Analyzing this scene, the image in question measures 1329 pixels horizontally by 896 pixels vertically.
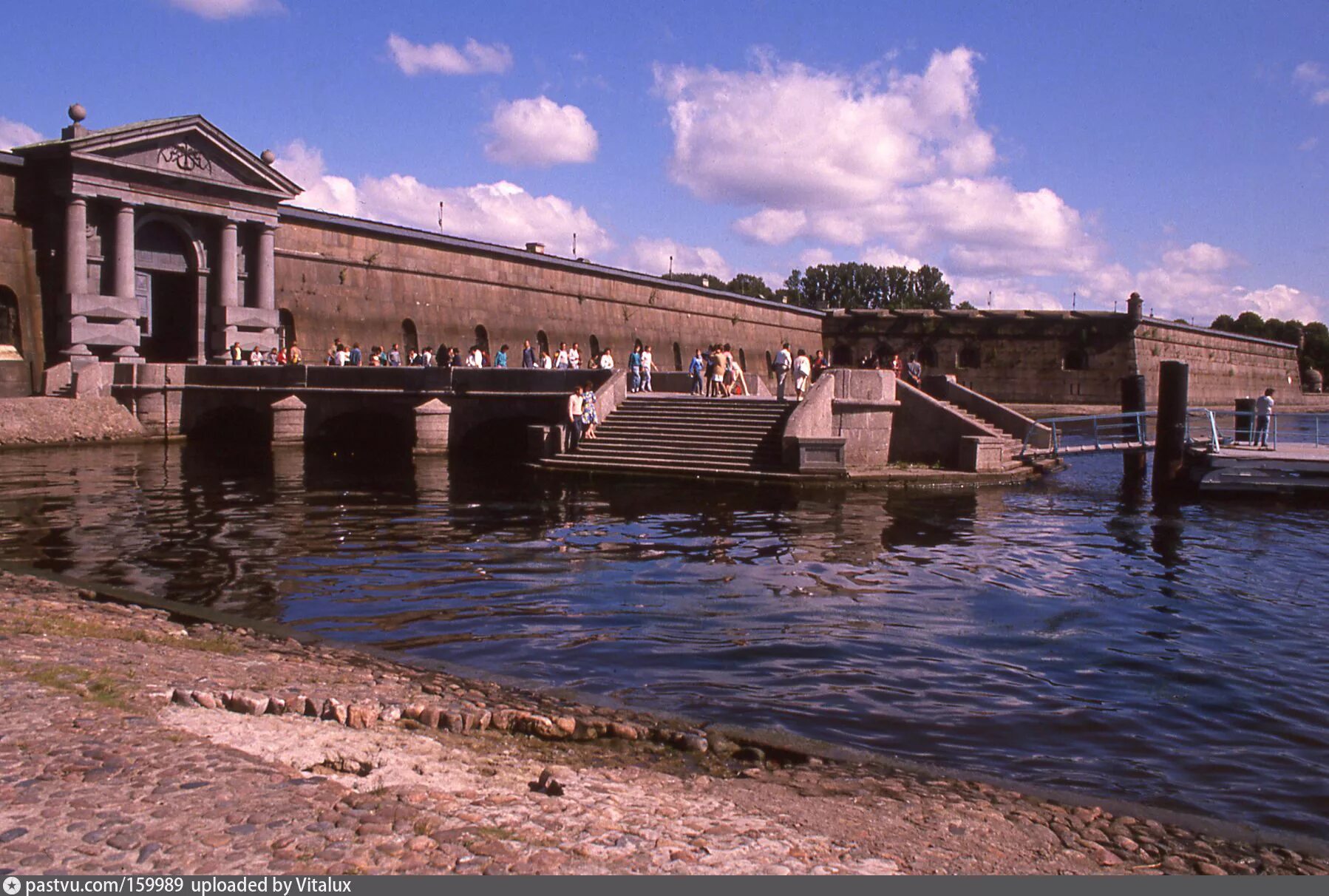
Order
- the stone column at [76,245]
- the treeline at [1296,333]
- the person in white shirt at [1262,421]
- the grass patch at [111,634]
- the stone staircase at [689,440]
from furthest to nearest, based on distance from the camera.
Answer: the treeline at [1296,333], the stone column at [76,245], the person in white shirt at [1262,421], the stone staircase at [689,440], the grass patch at [111,634]

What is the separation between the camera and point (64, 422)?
30.0m

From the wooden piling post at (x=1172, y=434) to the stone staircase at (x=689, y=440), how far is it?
312 inches

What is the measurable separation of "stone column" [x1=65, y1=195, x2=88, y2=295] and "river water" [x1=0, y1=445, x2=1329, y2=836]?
1146 centimetres

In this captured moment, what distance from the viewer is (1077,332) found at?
63812 mm

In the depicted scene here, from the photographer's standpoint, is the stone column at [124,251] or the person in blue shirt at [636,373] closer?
the person in blue shirt at [636,373]

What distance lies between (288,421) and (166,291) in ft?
32.9

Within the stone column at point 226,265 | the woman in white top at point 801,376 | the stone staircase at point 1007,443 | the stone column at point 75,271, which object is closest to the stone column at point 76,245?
the stone column at point 75,271

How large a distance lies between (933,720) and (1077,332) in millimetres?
60256

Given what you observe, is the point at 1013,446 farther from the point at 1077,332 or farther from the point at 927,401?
the point at 1077,332

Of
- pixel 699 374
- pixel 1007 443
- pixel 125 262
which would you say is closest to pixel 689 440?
pixel 699 374

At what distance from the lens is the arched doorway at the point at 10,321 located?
105ft

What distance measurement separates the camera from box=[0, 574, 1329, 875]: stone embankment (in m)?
4.65

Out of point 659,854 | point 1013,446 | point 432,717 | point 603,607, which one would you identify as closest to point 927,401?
point 1013,446

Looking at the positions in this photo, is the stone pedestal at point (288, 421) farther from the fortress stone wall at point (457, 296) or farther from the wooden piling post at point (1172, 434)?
the wooden piling post at point (1172, 434)
